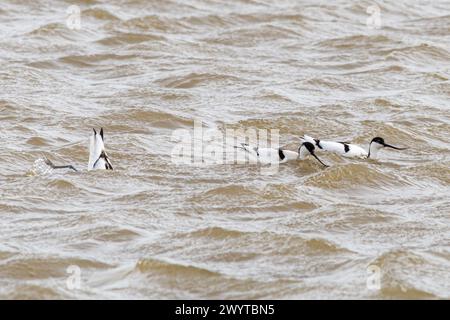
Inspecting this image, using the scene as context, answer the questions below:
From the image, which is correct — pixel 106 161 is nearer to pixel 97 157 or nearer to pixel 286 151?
pixel 97 157

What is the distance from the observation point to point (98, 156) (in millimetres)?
10641

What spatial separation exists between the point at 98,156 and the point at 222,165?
1.20m

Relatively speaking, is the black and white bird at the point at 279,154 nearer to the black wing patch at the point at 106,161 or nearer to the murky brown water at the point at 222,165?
the murky brown water at the point at 222,165

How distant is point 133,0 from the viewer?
721 inches

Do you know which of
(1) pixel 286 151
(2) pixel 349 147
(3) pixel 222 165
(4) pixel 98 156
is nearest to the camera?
(4) pixel 98 156

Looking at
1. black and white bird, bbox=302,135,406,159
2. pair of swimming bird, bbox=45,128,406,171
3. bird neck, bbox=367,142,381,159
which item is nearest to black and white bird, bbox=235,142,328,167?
pair of swimming bird, bbox=45,128,406,171

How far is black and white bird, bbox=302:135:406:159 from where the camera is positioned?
37.2 feet

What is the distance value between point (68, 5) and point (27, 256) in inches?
401

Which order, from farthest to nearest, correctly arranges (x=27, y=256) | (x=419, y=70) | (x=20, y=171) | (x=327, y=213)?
(x=419, y=70) → (x=20, y=171) → (x=327, y=213) → (x=27, y=256)

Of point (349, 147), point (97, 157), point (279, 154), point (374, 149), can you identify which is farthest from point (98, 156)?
point (374, 149)

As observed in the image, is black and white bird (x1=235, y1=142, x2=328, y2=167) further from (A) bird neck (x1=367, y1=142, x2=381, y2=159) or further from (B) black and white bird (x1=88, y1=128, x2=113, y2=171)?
(B) black and white bird (x1=88, y1=128, x2=113, y2=171)
